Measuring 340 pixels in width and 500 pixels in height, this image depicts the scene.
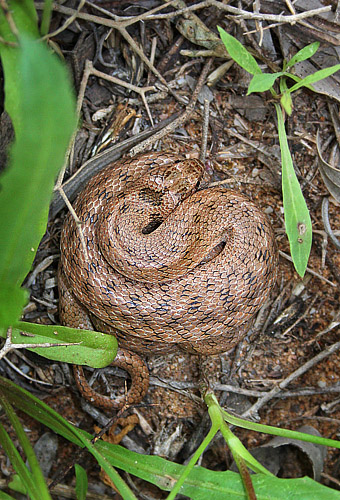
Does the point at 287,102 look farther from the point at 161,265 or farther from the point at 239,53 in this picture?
the point at 161,265

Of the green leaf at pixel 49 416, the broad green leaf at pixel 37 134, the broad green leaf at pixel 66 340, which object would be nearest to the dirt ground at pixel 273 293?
the green leaf at pixel 49 416

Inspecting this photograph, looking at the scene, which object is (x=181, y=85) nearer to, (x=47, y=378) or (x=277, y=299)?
(x=277, y=299)

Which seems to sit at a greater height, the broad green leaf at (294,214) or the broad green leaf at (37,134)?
the broad green leaf at (37,134)

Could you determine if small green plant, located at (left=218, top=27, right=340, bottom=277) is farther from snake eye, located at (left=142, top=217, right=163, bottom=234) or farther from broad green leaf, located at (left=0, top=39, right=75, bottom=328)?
broad green leaf, located at (left=0, top=39, right=75, bottom=328)

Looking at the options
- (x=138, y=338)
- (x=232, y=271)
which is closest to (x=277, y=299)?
(x=232, y=271)

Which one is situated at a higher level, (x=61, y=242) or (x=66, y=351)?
(x=61, y=242)

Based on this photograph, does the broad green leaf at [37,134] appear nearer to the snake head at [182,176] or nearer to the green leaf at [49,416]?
the green leaf at [49,416]
